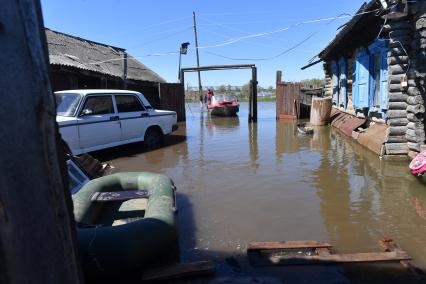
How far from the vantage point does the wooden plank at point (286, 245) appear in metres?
4.25

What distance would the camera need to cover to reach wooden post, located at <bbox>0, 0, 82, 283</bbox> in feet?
4.36

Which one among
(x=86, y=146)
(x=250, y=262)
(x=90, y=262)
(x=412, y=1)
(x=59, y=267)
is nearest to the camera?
(x=59, y=267)

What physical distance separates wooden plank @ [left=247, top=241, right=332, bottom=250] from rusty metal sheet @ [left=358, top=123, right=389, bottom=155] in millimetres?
5682

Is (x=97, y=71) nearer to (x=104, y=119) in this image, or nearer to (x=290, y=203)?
(x=104, y=119)

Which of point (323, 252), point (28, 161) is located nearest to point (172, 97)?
point (323, 252)

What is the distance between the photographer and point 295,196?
248 inches

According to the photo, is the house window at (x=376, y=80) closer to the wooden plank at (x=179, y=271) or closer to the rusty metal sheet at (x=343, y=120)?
the rusty metal sheet at (x=343, y=120)

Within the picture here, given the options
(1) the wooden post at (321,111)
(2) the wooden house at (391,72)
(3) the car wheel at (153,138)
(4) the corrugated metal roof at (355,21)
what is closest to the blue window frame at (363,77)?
(2) the wooden house at (391,72)

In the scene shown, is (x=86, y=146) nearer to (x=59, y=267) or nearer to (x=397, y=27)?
(x=397, y=27)

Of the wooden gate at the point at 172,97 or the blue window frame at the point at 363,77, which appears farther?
the wooden gate at the point at 172,97

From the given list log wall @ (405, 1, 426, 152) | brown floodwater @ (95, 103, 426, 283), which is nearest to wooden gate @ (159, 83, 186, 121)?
brown floodwater @ (95, 103, 426, 283)

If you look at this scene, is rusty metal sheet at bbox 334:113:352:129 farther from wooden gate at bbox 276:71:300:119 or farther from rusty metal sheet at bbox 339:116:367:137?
wooden gate at bbox 276:71:300:119

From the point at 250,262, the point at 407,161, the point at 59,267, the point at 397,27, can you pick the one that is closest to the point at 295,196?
the point at 250,262

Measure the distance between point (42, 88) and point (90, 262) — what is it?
233 centimetres
